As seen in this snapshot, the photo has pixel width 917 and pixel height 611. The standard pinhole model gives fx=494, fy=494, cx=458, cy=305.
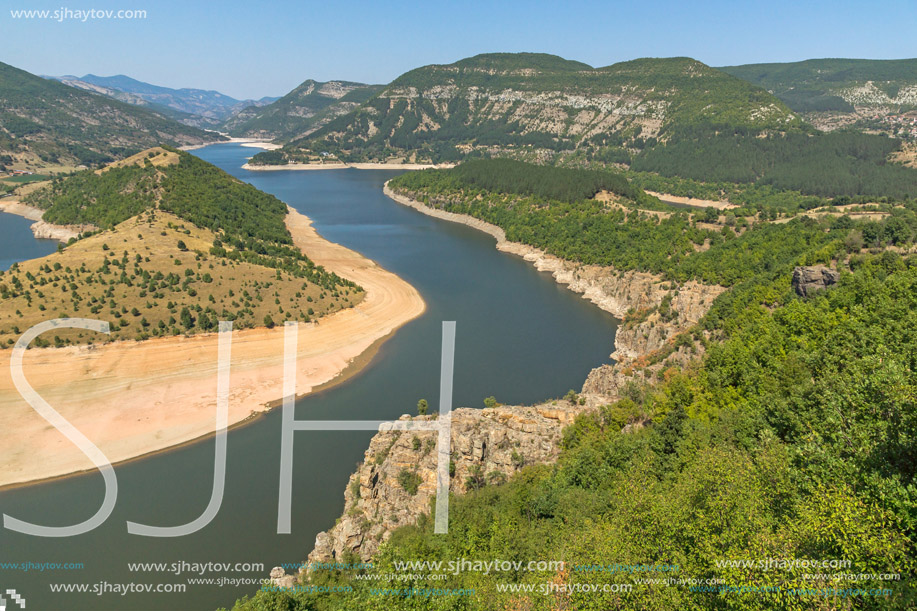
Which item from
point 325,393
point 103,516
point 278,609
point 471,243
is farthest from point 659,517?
point 471,243

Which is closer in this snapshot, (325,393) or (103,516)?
(103,516)

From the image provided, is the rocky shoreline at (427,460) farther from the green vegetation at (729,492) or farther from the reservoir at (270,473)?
the reservoir at (270,473)

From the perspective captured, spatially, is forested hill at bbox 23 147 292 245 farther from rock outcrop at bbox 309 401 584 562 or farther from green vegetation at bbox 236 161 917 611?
green vegetation at bbox 236 161 917 611

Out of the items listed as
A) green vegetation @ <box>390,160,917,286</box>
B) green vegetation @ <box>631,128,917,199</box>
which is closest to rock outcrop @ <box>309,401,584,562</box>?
green vegetation @ <box>390,160,917,286</box>

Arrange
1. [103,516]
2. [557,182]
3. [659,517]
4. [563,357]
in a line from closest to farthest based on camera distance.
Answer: [659,517]
[103,516]
[563,357]
[557,182]

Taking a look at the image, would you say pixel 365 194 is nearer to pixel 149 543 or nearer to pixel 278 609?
pixel 149 543

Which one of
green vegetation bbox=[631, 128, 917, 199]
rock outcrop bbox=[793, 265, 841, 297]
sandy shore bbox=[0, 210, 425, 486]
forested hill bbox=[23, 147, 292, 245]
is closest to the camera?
sandy shore bbox=[0, 210, 425, 486]

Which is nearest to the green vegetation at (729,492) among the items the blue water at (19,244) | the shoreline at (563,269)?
the shoreline at (563,269)
